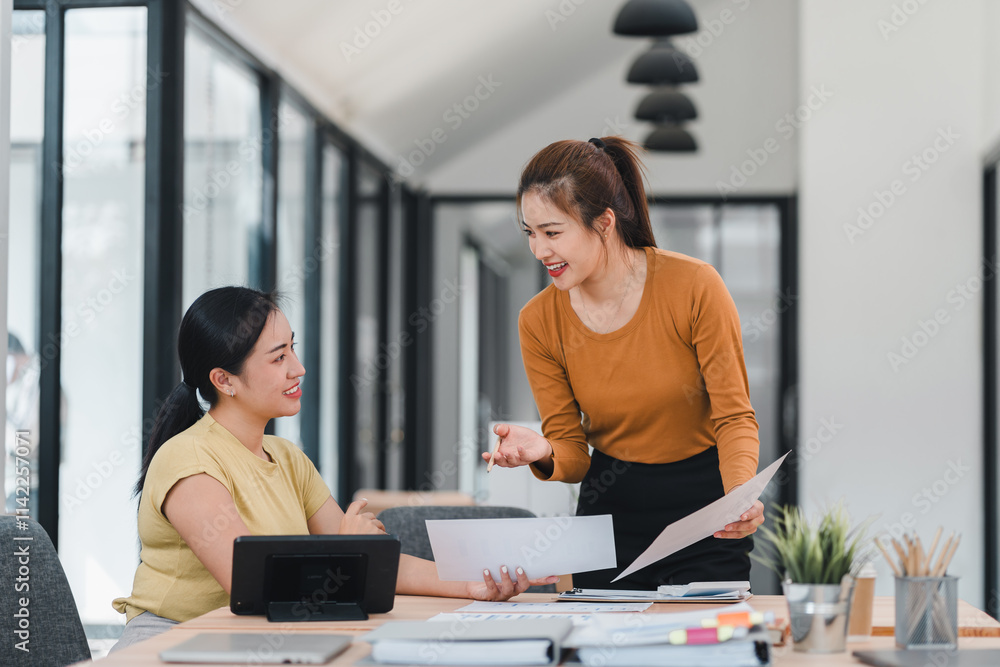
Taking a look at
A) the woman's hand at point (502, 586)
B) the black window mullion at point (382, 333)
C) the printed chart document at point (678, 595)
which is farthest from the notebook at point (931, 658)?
the black window mullion at point (382, 333)

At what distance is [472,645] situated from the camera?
1199 millimetres

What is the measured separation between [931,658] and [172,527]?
3.76 ft

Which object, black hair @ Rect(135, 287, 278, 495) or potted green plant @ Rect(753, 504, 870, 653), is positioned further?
black hair @ Rect(135, 287, 278, 495)

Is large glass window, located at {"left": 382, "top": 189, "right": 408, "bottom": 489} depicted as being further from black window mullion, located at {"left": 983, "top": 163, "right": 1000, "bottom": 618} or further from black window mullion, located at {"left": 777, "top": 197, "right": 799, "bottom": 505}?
black window mullion, located at {"left": 983, "top": 163, "right": 1000, "bottom": 618}

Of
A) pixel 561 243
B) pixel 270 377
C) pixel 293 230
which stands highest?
pixel 293 230

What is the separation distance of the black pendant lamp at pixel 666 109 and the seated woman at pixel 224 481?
107 inches

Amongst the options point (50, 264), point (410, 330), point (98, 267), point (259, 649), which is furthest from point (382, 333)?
point (259, 649)

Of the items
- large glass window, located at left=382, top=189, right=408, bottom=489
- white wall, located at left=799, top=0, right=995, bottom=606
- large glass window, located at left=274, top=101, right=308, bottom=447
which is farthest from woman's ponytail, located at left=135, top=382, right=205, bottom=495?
large glass window, located at left=382, top=189, right=408, bottom=489

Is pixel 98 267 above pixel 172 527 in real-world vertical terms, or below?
above

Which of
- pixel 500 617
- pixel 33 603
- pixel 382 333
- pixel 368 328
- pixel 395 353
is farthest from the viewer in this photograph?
pixel 395 353

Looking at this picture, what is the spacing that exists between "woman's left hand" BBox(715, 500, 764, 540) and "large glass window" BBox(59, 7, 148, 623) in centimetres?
186

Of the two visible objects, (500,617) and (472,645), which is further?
(500,617)

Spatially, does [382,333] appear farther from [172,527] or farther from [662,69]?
[172,527]

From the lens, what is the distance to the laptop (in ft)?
3.94
